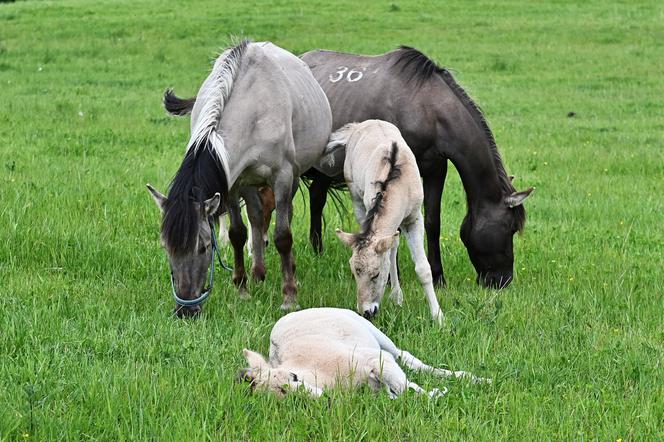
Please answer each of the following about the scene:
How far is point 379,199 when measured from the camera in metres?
6.60

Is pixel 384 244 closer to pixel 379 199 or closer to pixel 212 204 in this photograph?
pixel 379 199

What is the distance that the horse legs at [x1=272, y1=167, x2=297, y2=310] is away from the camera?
707 centimetres

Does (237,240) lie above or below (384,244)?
below

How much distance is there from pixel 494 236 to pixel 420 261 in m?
1.38

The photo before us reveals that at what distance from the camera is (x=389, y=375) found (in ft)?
15.9

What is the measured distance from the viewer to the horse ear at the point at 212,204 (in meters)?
6.10

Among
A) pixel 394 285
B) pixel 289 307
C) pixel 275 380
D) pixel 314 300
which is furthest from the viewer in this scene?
pixel 314 300

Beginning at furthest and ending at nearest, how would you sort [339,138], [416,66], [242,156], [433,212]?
[416,66], [433,212], [339,138], [242,156]

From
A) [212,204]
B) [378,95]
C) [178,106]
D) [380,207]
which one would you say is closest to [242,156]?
[212,204]

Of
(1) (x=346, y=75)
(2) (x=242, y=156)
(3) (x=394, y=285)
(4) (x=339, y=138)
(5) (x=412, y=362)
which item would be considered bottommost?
(3) (x=394, y=285)

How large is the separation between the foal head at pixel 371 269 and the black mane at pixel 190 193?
3.01 ft

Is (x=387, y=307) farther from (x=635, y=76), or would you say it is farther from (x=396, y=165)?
(x=635, y=76)

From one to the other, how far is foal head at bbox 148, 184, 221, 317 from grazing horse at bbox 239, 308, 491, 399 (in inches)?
35.8

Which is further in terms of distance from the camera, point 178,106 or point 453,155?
point 178,106
